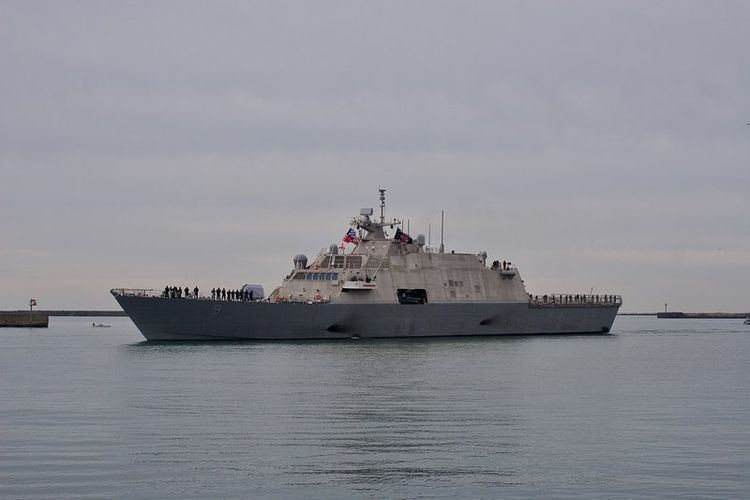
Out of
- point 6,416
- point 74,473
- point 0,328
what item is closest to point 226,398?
point 6,416

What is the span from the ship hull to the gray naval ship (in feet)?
0.18

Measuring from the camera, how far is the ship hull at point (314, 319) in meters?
51.8

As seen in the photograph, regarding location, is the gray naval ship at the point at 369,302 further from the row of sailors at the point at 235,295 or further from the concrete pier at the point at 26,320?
the concrete pier at the point at 26,320

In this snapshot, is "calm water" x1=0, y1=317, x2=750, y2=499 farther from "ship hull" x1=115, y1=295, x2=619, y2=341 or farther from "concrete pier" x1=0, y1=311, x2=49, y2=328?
"concrete pier" x1=0, y1=311, x2=49, y2=328

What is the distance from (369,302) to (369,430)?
3487 cm

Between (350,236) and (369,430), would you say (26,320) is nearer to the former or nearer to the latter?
(350,236)

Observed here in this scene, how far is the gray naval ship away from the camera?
52.6 metres

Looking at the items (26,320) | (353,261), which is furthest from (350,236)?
(26,320)

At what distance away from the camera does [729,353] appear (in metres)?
55.7

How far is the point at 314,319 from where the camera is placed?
5544cm

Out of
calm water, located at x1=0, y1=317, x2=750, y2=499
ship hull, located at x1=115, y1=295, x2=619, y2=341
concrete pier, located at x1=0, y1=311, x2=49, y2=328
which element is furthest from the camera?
concrete pier, located at x1=0, y1=311, x2=49, y2=328

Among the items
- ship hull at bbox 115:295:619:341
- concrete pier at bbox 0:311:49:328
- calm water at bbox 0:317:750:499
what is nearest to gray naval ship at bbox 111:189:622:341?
ship hull at bbox 115:295:619:341

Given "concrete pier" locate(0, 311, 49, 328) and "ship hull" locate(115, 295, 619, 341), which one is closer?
"ship hull" locate(115, 295, 619, 341)

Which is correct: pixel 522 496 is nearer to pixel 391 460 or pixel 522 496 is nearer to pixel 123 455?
pixel 391 460
